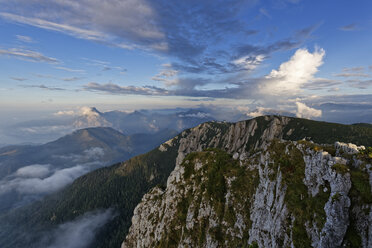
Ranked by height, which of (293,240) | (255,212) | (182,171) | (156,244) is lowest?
(156,244)

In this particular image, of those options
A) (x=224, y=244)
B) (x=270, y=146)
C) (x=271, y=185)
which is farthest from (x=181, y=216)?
(x=270, y=146)

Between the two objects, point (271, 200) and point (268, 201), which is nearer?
point (271, 200)

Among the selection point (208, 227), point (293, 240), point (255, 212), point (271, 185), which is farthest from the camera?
point (208, 227)

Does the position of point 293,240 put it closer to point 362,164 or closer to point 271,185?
point 271,185

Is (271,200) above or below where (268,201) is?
above

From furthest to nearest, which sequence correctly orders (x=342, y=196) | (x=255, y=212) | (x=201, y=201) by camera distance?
(x=201, y=201) → (x=255, y=212) → (x=342, y=196)
